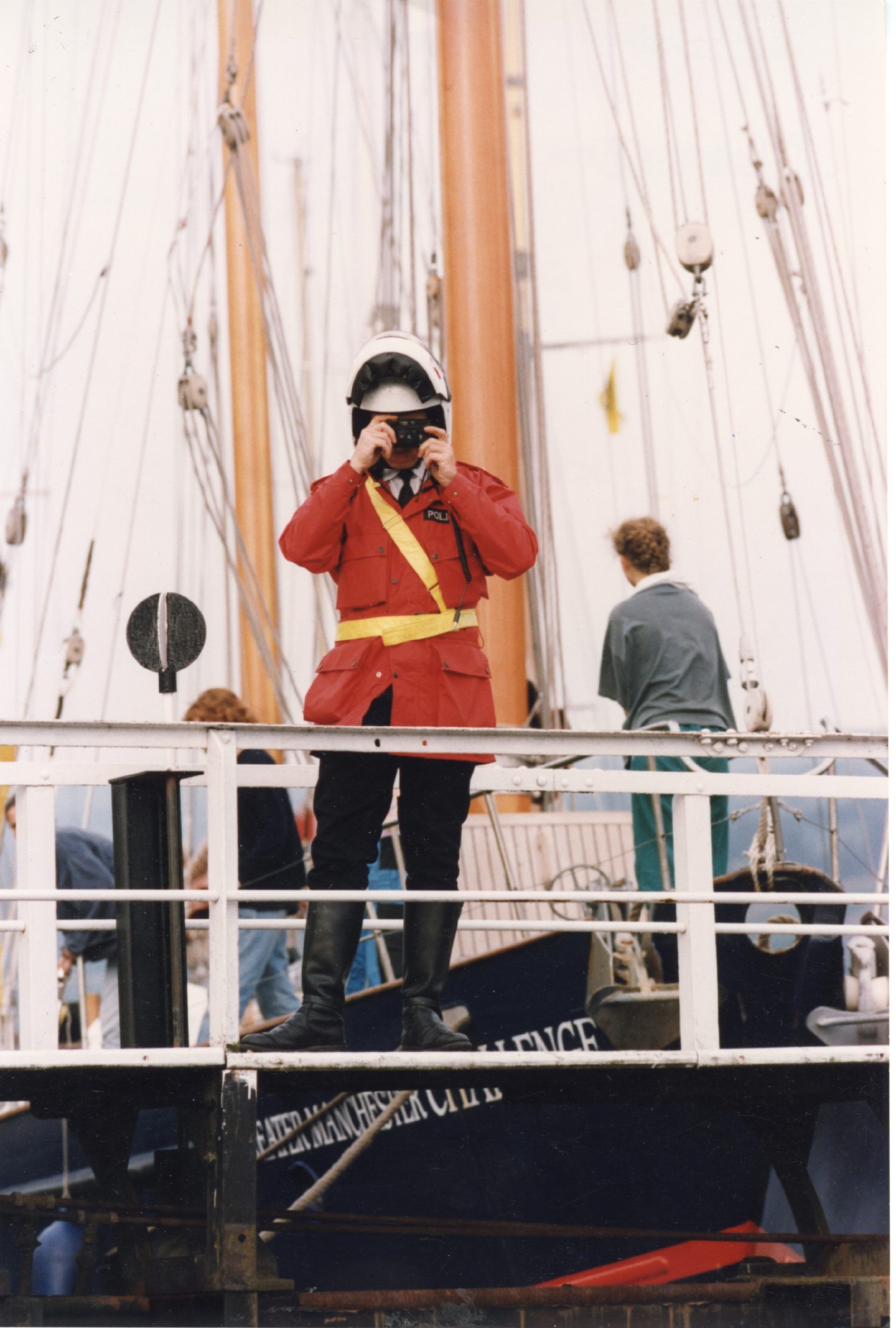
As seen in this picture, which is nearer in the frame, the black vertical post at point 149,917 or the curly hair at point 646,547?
the black vertical post at point 149,917

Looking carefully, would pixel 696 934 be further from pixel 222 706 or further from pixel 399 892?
pixel 222 706

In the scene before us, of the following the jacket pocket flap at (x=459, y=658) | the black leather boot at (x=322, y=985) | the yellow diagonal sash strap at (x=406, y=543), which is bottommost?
the black leather boot at (x=322, y=985)

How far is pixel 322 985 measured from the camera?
3.71 metres

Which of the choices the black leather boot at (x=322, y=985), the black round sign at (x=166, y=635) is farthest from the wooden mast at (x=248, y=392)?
the black leather boot at (x=322, y=985)

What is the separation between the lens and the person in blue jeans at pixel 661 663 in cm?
538

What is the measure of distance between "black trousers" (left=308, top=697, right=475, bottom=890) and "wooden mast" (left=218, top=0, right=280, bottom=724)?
3.09m

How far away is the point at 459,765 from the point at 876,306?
3603 mm

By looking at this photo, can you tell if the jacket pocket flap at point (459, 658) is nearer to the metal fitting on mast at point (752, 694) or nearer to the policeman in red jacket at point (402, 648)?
the policeman in red jacket at point (402, 648)

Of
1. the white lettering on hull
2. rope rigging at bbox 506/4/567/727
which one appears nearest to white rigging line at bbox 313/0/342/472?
rope rigging at bbox 506/4/567/727

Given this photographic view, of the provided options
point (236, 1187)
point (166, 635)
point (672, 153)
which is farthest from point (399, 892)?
point (672, 153)

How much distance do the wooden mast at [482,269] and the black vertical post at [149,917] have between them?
2.89 meters

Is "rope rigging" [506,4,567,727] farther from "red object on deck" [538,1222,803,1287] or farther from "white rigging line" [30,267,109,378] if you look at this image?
"red object on deck" [538,1222,803,1287]

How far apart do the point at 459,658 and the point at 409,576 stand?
23cm

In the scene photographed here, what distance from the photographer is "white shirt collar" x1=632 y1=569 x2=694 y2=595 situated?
18.3ft
